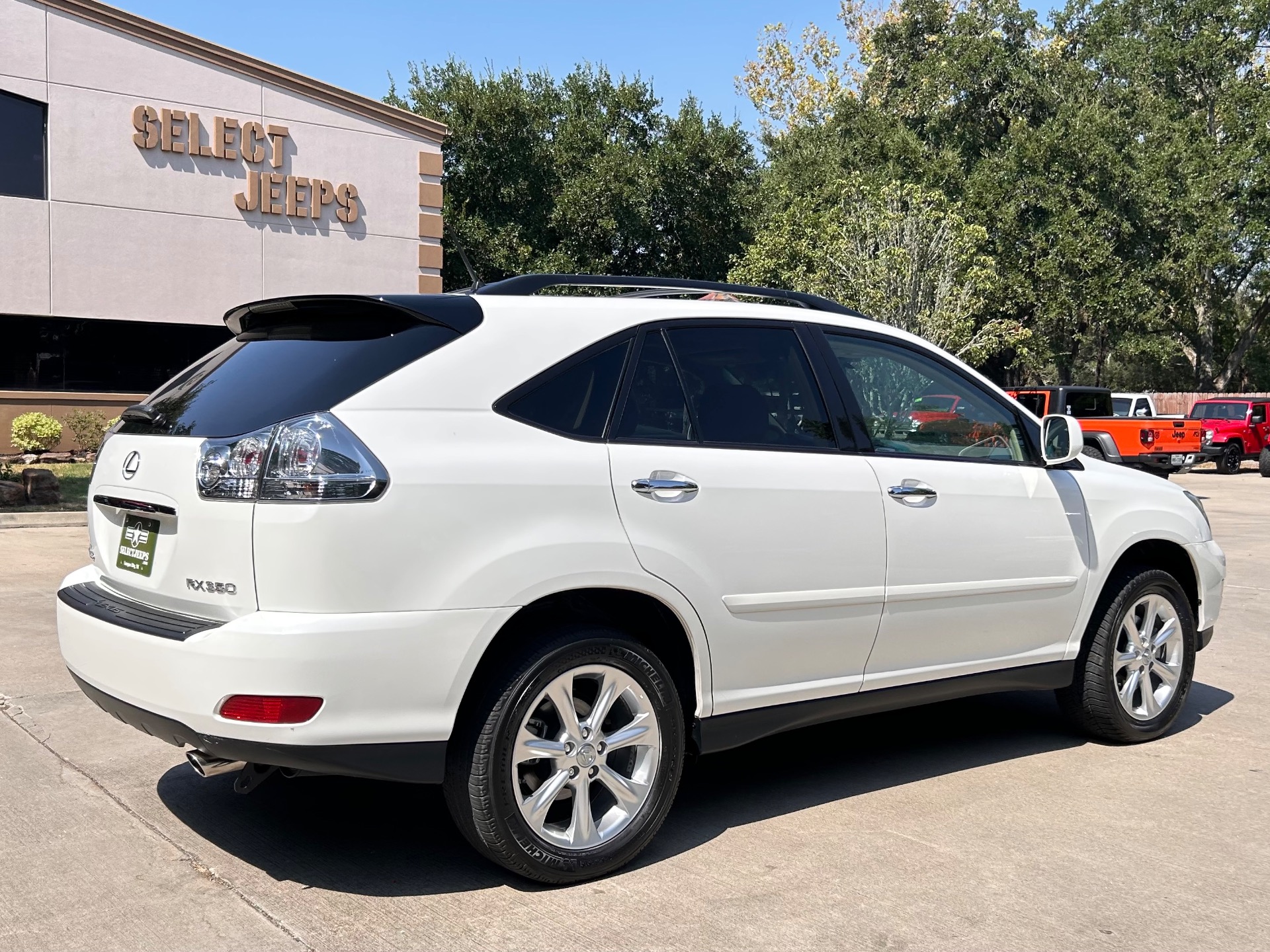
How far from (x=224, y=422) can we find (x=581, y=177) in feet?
100

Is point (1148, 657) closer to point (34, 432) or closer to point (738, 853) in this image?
point (738, 853)

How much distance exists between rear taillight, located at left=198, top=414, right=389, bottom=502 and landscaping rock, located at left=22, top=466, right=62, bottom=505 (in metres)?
12.3

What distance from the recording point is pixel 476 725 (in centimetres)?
364

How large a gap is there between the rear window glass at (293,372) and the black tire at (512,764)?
3.15ft

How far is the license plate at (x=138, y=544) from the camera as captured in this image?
12.4ft

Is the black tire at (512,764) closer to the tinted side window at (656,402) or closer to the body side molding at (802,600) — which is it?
the body side molding at (802,600)

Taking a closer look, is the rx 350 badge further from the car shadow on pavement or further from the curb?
the curb

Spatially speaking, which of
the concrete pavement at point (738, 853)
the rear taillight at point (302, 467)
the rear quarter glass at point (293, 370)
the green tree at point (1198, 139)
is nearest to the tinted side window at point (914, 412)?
the concrete pavement at point (738, 853)

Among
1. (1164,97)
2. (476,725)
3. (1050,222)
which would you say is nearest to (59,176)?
(476,725)

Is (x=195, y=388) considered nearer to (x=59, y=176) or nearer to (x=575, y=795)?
(x=575, y=795)

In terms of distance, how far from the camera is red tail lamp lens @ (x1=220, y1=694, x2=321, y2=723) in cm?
339

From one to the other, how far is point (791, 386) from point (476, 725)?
173cm

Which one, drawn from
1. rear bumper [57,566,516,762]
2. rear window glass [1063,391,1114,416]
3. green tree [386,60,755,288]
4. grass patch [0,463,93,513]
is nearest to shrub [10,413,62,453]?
grass patch [0,463,93,513]

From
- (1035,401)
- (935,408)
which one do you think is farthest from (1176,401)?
(935,408)
